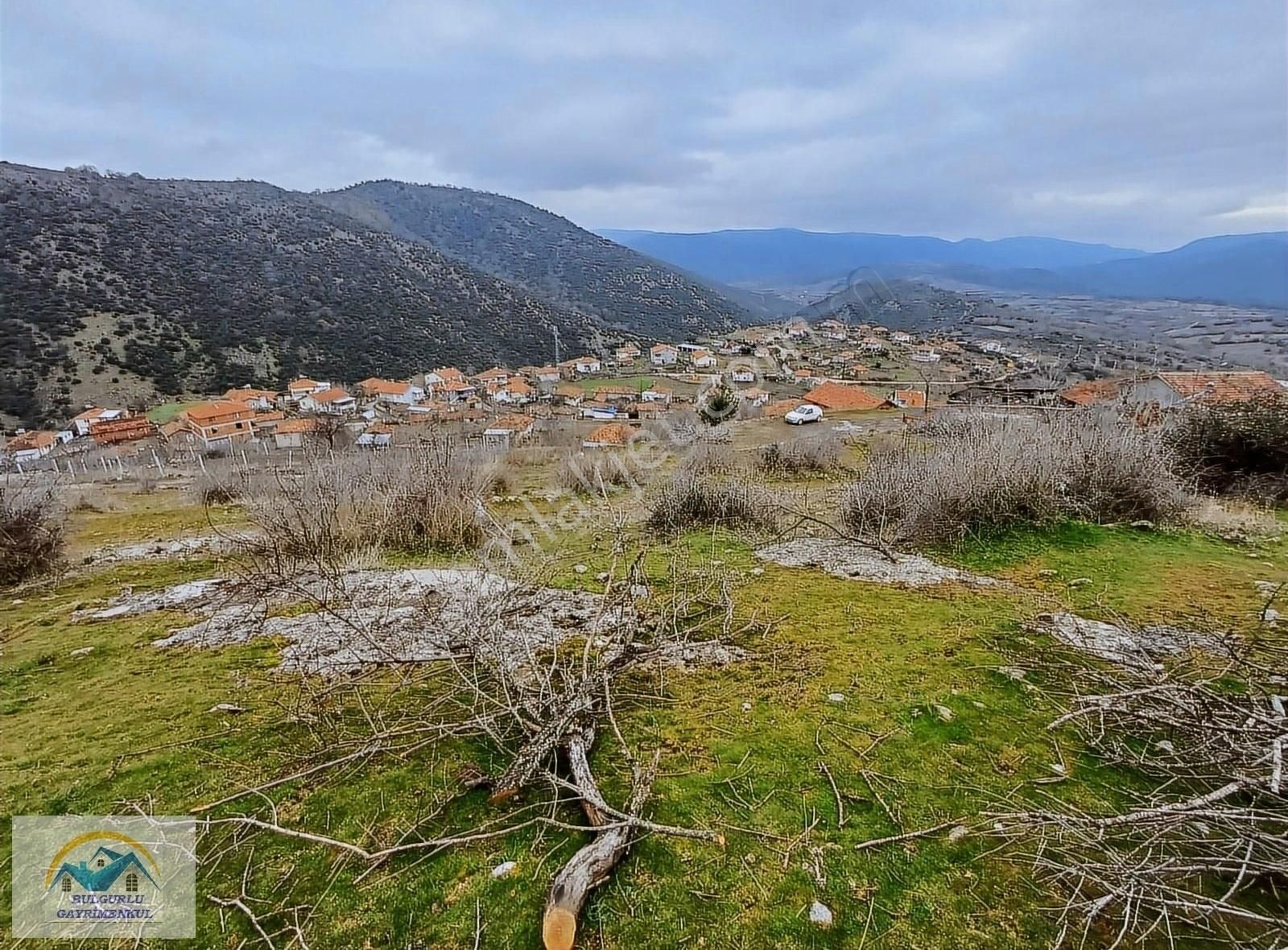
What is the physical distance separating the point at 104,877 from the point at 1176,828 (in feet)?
11.5

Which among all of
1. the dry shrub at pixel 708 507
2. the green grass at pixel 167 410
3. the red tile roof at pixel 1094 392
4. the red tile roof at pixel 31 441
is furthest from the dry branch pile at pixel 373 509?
the green grass at pixel 167 410

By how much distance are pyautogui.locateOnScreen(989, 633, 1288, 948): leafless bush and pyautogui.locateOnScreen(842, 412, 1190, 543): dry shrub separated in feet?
9.61

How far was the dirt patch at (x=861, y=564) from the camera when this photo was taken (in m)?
4.57

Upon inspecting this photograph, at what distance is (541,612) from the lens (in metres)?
4.02

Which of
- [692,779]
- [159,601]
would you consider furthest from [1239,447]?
[159,601]

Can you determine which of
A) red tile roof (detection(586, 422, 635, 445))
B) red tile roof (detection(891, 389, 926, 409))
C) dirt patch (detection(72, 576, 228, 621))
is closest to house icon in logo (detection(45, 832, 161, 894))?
dirt patch (detection(72, 576, 228, 621))

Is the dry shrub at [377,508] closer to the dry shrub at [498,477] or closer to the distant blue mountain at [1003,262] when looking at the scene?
the dry shrub at [498,477]

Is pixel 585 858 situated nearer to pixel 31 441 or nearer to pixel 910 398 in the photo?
pixel 910 398

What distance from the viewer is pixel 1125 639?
3.40m

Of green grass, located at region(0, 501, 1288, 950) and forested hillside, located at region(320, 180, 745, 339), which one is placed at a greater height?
forested hillside, located at region(320, 180, 745, 339)

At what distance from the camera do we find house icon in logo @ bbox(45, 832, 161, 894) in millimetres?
1788

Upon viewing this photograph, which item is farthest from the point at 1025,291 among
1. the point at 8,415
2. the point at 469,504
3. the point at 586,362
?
the point at 8,415

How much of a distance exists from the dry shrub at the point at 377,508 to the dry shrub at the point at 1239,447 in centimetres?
889

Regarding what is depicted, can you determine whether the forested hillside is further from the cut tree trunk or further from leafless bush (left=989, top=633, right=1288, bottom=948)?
the cut tree trunk
